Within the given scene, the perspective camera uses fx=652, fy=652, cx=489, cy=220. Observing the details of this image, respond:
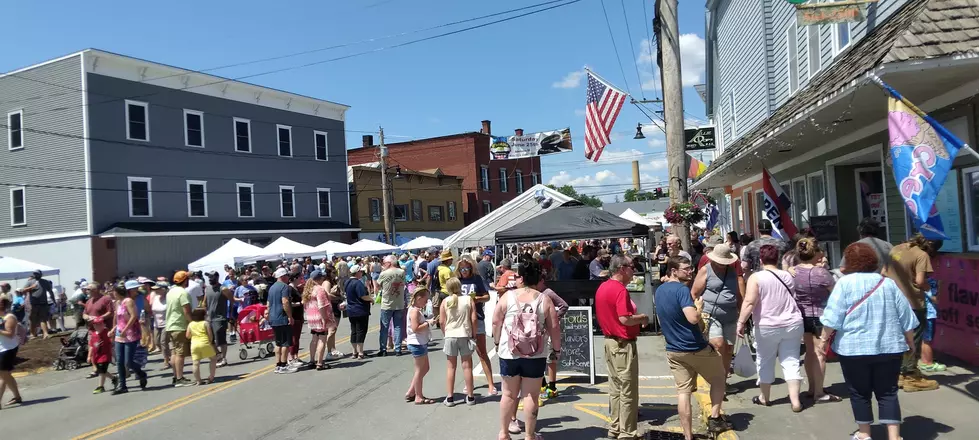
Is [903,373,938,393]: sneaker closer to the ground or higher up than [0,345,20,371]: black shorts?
closer to the ground

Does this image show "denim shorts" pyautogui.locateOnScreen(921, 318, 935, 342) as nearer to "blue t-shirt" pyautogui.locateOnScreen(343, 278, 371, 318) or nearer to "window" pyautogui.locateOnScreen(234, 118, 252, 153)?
"blue t-shirt" pyautogui.locateOnScreen(343, 278, 371, 318)

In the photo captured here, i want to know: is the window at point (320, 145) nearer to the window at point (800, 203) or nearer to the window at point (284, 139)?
the window at point (284, 139)

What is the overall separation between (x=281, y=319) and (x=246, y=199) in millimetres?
24368

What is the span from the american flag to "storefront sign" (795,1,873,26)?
6.14 m

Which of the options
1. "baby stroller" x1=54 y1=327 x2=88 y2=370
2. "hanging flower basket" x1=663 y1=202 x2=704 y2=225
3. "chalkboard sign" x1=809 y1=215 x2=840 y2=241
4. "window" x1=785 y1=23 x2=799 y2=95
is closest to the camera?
"chalkboard sign" x1=809 y1=215 x2=840 y2=241

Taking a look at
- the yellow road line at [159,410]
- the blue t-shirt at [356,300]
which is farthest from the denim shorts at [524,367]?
the blue t-shirt at [356,300]

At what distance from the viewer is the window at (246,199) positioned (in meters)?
32.7

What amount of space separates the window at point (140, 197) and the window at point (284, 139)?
768 centimetres

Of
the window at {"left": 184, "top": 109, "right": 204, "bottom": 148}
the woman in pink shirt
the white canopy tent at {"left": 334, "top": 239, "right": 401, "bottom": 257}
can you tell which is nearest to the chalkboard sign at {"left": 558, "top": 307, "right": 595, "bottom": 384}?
the woman in pink shirt

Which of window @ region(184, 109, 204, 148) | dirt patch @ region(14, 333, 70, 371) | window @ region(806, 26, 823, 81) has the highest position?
window @ region(184, 109, 204, 148)

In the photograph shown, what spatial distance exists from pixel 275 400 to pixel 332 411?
1261 mm

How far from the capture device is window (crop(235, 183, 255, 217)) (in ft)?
107

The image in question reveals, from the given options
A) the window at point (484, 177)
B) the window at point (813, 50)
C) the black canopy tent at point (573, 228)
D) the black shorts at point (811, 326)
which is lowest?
the black shorts at point (811, 326)

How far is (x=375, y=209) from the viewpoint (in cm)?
4234
